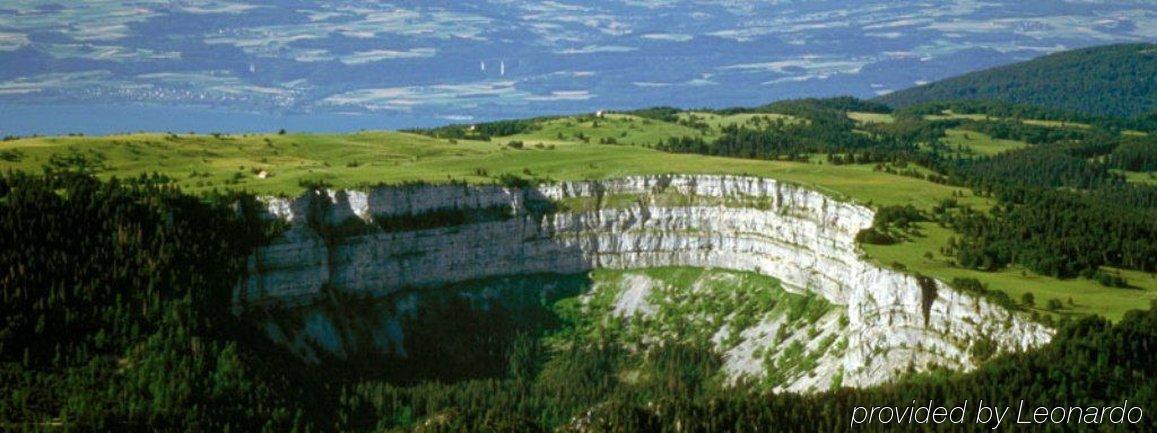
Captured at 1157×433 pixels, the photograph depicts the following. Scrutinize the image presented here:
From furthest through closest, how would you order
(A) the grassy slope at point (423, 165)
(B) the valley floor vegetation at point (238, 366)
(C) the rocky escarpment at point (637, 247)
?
1. (A) the grassy slope at point (423, 165)
2. (C) the rocky escarpment at point (637, 247)
3. (B) the valley floor vegetation at point (238, 366)

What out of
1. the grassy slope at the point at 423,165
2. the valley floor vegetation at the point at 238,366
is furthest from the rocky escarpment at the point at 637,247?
the valley floor vegetation at the point at 238,366

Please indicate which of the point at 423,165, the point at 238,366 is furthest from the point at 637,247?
the point at 238,366

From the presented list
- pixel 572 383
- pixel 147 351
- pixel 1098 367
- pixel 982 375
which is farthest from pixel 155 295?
pixel 1098 367

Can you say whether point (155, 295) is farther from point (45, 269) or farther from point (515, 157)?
point (515, 157)

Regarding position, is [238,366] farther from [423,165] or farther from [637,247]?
[423,165]

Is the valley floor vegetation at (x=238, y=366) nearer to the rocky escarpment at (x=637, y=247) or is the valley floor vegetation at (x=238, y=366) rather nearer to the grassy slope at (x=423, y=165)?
the rocky escarpment at (x=637, y=247)

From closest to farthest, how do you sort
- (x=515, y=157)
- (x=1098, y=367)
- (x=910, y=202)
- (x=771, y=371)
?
(x=1098, y=367) → (x=771, y=371) → (x=910, y=202) → (x=515, y=157)
